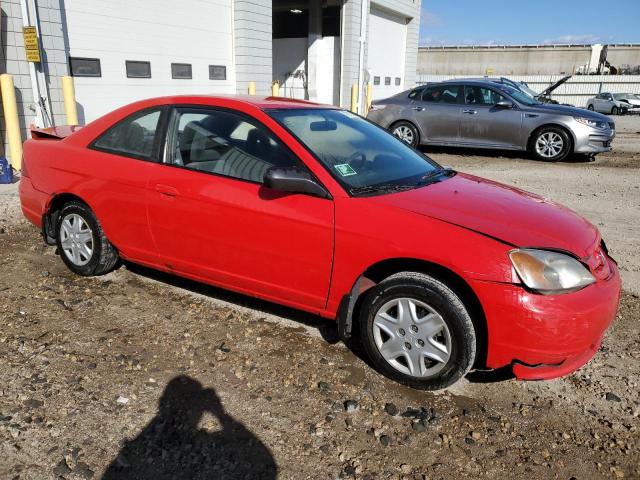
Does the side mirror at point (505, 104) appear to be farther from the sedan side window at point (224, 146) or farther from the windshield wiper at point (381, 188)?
the sedan side window at point (224, 146)

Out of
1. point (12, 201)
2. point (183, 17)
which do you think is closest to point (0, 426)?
point (12, 201)

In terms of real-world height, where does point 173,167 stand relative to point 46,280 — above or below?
above

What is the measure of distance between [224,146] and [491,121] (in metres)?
8.79

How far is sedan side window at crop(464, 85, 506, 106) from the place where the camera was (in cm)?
1098

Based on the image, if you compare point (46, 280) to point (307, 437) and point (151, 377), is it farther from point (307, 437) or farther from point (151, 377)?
point (307, 437)

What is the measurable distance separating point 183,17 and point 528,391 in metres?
11.0

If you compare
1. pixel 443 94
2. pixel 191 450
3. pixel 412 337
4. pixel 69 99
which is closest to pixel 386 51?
pixel 443 94

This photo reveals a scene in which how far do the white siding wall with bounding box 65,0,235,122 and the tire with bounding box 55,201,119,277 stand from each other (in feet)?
20.4

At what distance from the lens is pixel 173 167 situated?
356cm

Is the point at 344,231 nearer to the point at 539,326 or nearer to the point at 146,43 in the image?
the point at 539,326

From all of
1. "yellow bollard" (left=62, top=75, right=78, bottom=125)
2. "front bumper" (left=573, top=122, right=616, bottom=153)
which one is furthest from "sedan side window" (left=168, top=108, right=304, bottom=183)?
"front bumper" (left=573, top=122, right=616, bottom=153)

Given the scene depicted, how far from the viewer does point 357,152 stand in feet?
11.6

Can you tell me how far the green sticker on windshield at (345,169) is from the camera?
3162 millimetres

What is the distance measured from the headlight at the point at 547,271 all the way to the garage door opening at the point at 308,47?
16.8 meters
